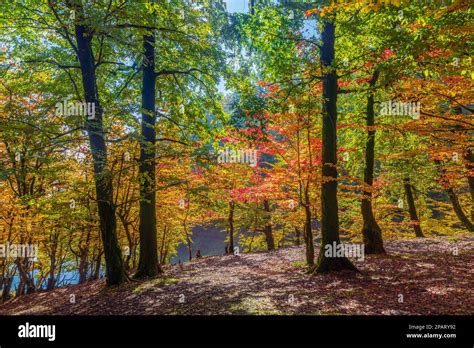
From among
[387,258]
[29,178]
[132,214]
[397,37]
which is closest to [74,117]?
[397,37]

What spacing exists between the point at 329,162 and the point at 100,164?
758 cm

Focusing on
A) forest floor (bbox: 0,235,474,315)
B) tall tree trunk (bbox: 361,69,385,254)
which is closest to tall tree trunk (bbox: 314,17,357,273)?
forest floor (bbox: 0,235,474,315)

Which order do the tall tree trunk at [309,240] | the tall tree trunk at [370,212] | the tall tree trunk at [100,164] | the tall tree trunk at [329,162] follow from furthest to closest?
the tall tree trunk at [370,212], the tall tree trunk at [309,240], the tall tree trunk at [329,162], the tall tree trunk at [100,164]

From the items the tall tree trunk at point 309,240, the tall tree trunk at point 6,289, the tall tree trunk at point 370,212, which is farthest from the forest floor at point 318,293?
the tall tree trunk at point 6,289

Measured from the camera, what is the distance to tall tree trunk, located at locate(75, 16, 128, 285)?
9078 millimetres

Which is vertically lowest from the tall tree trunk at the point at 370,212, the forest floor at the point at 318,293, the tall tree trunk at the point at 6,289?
the tall tree trunk at the point at 6,289

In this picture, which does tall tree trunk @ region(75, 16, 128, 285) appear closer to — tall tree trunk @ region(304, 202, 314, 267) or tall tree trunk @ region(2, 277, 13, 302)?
tall tree trunk @ region(304, 202, 314, 267)

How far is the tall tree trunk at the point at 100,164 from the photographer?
357 inches

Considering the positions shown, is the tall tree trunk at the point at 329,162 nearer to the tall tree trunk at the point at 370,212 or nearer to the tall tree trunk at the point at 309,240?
the tall tree trunk at the point at 309,240

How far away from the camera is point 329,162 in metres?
9.61

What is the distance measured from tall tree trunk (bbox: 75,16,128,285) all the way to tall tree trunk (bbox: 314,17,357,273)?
22.6 ft

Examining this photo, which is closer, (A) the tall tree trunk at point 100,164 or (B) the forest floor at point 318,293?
(B) the forest floor at point 318,293

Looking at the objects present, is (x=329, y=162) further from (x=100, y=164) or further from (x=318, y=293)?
(x=100, y=164)

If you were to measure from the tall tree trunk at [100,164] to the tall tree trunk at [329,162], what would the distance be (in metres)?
6.88
